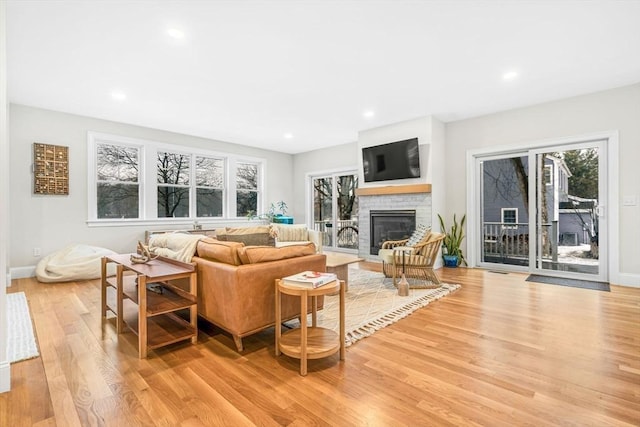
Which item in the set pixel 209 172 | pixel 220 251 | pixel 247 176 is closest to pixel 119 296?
pixel 220 251

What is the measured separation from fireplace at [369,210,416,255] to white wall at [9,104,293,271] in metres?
4.31

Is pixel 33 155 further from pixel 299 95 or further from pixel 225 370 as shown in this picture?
pixel 225 370

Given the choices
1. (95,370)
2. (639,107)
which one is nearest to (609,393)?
(95,370)

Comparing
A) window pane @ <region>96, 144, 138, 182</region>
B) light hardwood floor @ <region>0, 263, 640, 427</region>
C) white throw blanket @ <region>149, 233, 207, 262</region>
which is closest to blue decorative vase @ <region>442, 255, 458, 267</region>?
light hardwood floor @ <region>0, 263, 640, 427</region>

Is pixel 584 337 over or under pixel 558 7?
under

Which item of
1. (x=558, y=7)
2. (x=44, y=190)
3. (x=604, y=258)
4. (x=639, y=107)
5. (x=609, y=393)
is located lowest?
(x=609, y=393)

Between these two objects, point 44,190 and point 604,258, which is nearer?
point 604,258

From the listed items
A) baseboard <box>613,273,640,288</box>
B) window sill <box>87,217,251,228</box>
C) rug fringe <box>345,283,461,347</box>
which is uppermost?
window sill <box>87,217,251,228</box>

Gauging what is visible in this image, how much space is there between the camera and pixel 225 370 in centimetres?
198

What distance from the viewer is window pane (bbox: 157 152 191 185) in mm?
6051

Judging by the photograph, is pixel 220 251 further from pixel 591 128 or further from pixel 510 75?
pixel 591 128

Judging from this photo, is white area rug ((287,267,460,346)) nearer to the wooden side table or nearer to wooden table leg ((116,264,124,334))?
the wooden side table

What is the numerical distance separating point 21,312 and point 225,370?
2.57 metres

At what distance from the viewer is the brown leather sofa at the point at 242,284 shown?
2.18 meters
